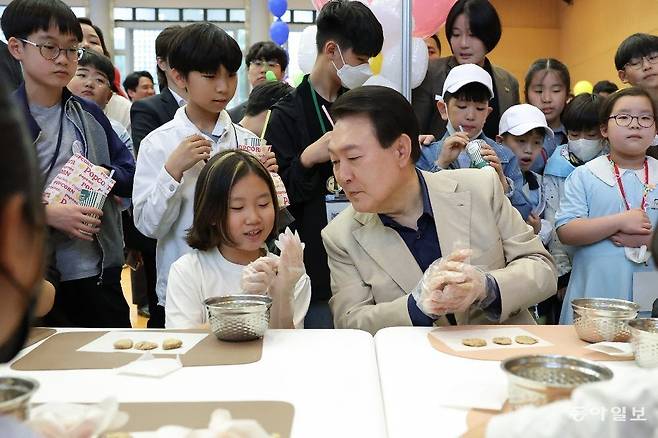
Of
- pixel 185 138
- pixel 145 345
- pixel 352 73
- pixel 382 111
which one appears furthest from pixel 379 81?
pixel 145 345

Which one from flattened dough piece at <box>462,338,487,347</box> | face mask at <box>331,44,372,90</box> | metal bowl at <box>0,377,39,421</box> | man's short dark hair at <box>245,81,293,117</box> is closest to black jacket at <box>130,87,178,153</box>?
man's short dark hair at <box>245,81,293,117</box>

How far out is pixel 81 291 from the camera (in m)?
2.10

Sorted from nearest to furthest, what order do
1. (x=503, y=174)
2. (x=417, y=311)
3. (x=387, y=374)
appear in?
1. (x=387, y=374)
2. (x=417, y=311)
3. (x=503, y=174)

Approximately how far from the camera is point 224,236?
1.82 meters

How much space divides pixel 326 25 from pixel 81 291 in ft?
4.31

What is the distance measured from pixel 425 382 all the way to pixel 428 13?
2467 mm

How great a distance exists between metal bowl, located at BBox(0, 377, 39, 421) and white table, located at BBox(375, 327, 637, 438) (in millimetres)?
493

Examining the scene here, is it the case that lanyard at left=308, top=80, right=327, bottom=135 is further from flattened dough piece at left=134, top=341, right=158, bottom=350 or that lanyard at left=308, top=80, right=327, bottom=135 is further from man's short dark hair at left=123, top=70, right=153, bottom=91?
man's short dark hair at left=123, top=70, right=153, bottom=91

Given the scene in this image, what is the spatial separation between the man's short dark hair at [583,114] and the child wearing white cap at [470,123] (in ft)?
1.86

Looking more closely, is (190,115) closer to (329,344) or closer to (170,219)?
(170,219)

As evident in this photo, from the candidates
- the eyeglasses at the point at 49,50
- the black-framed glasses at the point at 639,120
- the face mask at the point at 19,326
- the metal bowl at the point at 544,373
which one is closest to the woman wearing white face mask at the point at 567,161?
the black-framed glasses at the point at 639,120

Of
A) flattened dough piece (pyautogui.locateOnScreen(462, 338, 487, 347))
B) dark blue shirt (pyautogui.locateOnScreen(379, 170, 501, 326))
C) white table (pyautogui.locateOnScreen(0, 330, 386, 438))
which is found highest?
dark blue shirt (pyautogui.locateOnScreen(379, 170, 501, 326))

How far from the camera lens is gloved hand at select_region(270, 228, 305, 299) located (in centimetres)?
155

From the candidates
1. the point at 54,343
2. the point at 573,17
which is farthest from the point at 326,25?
the point at 573,17
